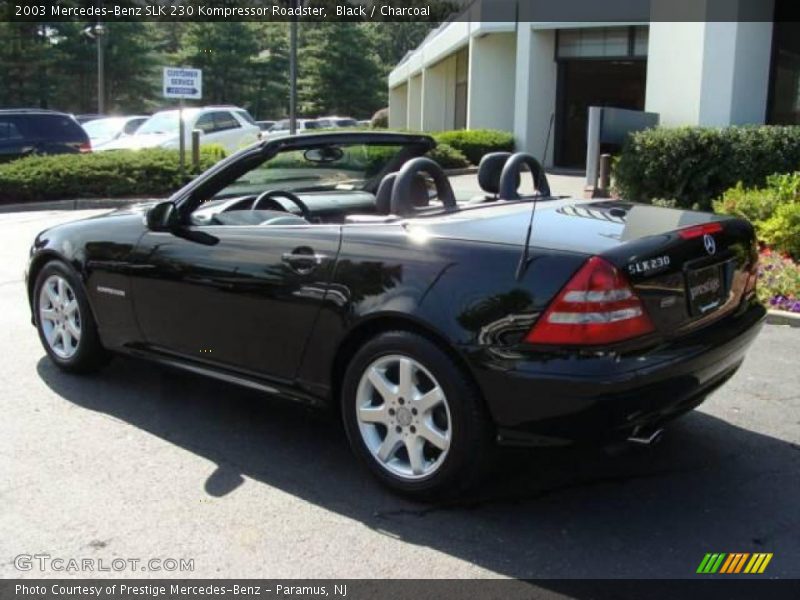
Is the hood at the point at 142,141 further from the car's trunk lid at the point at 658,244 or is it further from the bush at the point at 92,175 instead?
the car's trunk lid at the point at 658,244

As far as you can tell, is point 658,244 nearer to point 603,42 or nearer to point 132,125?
point 603,42

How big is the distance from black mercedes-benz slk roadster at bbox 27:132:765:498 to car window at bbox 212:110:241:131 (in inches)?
666

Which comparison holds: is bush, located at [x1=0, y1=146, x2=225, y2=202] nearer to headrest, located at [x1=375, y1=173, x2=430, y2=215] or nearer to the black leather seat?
the black leather seat

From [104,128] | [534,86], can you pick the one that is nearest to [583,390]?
[534,86]

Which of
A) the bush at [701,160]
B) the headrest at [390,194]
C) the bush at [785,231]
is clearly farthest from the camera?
the bush at [701,160]

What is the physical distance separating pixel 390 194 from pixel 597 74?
17.6 meters

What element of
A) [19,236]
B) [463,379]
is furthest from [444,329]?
[19,236]

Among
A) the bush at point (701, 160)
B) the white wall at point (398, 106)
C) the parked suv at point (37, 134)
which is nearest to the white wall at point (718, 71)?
the bush at point (701, 160)

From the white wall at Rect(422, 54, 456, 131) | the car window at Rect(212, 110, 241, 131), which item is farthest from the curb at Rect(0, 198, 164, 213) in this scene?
the white wall at Rect(422, 54, 456, 131)

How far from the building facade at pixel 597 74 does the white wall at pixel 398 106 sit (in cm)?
777

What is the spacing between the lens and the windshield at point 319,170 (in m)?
Result: 4.74

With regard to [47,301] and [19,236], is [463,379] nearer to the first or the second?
[47,301]
